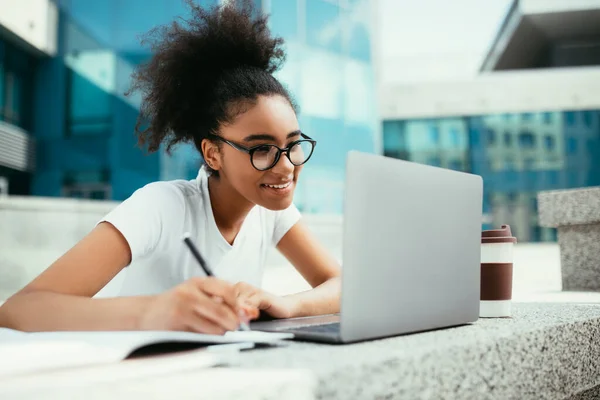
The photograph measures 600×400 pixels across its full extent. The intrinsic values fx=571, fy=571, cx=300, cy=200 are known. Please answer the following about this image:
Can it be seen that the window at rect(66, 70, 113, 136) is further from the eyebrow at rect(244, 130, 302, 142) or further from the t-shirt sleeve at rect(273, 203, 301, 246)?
the eyebrow at rect(244, 130, 302, 142)

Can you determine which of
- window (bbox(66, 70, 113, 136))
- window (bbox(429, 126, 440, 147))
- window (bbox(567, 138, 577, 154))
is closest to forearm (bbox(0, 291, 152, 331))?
window (bbox(66, 70, 113, 136))

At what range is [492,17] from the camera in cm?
2075

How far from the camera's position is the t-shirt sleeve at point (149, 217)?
1521 millimetres

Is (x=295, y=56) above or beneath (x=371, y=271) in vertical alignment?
above

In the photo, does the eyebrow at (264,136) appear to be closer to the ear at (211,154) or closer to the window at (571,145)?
the ear at (211,154)

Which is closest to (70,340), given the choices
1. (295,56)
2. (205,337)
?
(205,337)

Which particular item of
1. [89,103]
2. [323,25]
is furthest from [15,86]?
[323,25]

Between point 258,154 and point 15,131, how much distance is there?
34.3ft

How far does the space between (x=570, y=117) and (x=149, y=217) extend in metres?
16.7

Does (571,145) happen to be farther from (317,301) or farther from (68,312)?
(68,312)

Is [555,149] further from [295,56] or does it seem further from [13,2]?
[13,2]

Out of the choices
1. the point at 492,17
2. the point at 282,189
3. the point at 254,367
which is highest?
the point at 492,17

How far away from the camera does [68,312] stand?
121cm

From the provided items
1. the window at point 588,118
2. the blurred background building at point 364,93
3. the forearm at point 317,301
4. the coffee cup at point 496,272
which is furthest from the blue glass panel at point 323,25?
the coffee cup at point 496,272
